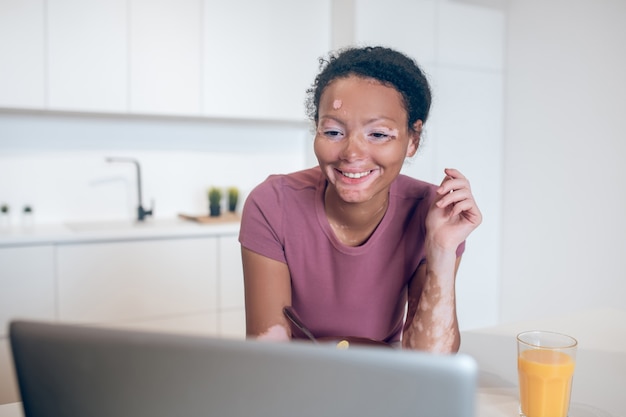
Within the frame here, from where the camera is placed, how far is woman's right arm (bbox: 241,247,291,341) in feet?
3.86

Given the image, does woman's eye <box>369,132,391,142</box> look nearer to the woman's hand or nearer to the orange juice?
the woman's hand

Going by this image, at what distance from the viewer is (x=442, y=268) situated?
3.84ft

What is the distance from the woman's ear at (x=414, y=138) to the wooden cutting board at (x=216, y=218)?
172 centimetres

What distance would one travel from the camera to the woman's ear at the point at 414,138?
1242 mm

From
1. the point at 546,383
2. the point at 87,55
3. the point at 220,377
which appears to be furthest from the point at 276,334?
the point at 87,55

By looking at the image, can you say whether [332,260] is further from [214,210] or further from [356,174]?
[214,210]

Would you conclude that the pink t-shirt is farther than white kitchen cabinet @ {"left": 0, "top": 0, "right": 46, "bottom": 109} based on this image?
No

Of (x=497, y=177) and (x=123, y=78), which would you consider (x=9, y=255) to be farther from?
(x=497, y=177)

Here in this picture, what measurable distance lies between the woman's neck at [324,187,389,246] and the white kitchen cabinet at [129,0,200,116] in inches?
66.7

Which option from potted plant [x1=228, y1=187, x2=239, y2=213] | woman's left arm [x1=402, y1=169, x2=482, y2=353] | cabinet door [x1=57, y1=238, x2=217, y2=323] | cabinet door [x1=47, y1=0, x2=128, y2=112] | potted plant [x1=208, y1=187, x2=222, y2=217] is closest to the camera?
woman's left arm [x1=402, y1=169, x2=482, y2=353]

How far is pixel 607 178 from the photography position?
9.41 ft

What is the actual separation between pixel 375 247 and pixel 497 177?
8.16 ft

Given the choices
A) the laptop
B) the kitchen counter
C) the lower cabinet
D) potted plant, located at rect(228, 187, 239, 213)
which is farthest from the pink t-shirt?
potted plant, located at rect(228, 187, 239, 213)

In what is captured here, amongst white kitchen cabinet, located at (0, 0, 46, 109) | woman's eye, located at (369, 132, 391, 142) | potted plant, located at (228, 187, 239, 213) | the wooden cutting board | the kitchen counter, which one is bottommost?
the kitchen counter
